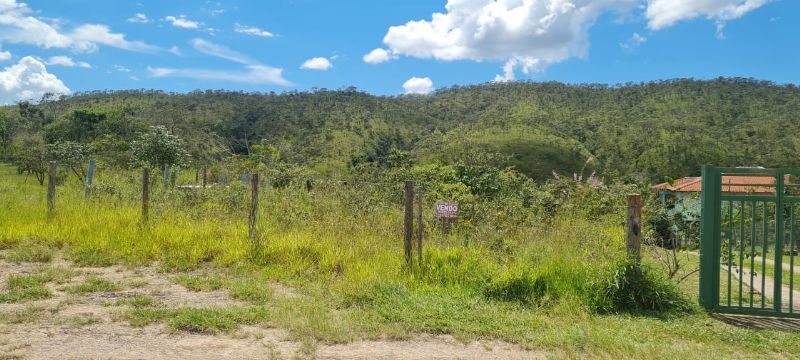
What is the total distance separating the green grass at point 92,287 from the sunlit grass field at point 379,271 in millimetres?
837

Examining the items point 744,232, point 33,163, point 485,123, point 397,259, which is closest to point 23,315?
point 397,259

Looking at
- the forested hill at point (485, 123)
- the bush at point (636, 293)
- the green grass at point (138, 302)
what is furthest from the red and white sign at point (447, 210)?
the forested hill at point (485, 123)

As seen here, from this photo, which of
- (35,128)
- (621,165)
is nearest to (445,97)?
(621,165)

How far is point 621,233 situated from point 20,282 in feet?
25.8

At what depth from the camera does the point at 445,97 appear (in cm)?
11675

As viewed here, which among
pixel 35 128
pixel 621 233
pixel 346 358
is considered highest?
pixel 35 128

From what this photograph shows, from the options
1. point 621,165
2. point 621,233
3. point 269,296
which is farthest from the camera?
point 621,165

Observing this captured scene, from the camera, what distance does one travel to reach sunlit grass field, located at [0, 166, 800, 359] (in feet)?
15.7

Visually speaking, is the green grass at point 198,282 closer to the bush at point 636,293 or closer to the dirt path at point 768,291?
the bush at point 636,293

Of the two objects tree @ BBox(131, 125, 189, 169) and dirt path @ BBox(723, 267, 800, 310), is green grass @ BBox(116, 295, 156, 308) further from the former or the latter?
tree @ BBox(131, 125, 189, 169)

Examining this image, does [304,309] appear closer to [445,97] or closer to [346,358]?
[346,358]

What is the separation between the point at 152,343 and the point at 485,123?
80017mm

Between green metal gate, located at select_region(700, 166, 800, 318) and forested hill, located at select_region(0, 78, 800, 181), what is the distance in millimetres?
29346

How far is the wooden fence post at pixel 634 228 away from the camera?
575 cm
